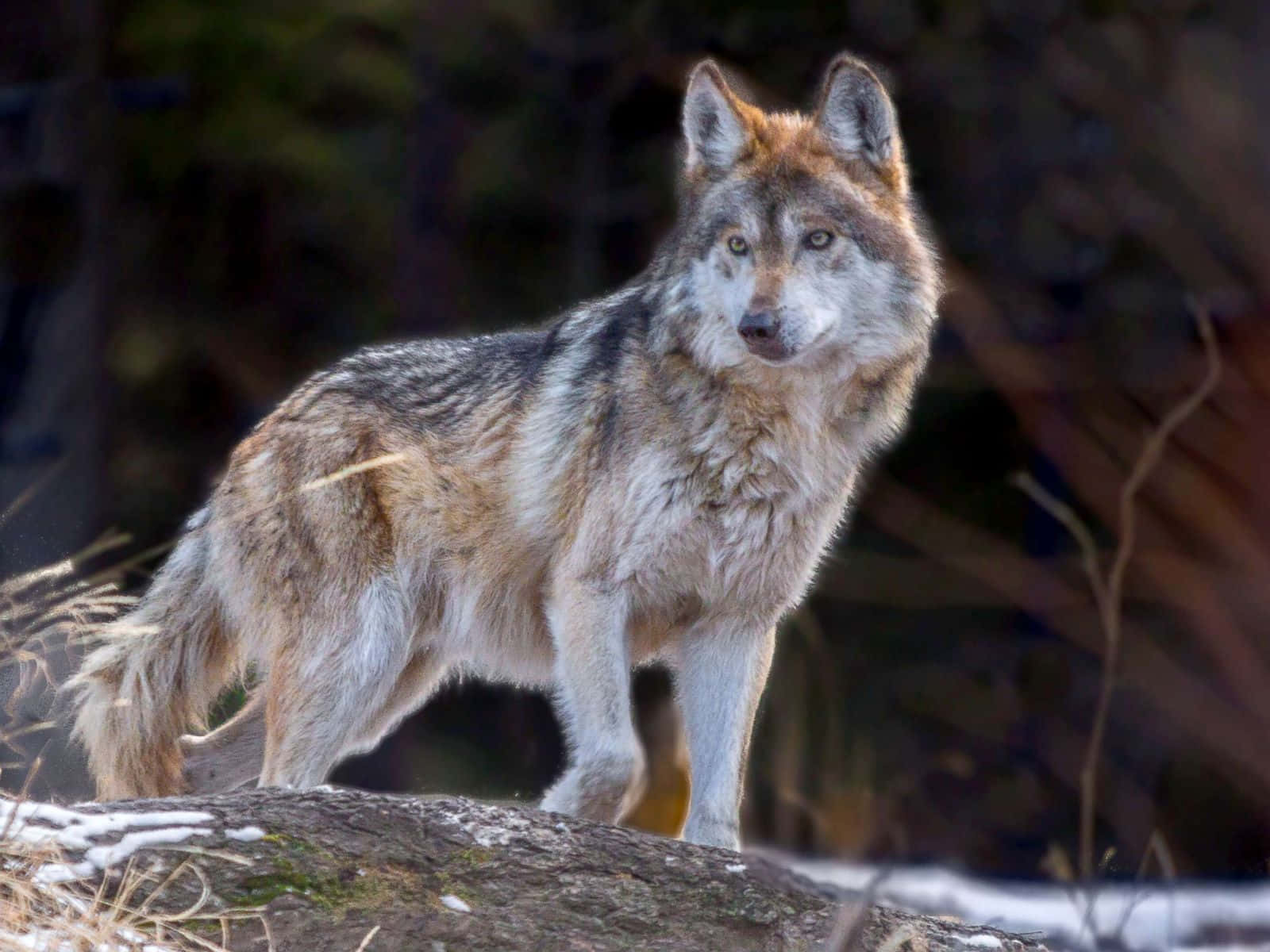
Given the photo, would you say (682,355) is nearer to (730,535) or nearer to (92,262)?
(730,535)

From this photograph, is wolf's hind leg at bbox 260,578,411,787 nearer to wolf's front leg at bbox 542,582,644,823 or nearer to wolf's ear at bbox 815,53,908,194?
wolf's front leg at bbox 542,582,644,823

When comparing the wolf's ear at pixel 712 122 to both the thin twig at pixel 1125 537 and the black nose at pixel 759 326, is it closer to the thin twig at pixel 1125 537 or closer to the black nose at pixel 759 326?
the black nose at pixel 759 326

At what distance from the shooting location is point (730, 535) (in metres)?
4.00

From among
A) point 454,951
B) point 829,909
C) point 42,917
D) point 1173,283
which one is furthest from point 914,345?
point 1173,283

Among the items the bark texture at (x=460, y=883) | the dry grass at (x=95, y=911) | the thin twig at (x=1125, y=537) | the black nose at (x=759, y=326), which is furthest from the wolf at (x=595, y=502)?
the thin twig at (x=1125, y=537)

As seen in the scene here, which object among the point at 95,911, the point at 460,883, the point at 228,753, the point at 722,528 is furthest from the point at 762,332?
the point at 228,753

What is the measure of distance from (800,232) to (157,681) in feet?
7.06

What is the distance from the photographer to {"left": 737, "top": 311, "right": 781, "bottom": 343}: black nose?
3770 mm

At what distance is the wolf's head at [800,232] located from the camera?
12.9ft

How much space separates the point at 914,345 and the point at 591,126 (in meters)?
7.95

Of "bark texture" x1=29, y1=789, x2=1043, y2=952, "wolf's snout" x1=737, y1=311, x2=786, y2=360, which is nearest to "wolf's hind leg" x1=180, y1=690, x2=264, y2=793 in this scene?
"bark texture" x1=29, y1=789, x2=1043, y2=952

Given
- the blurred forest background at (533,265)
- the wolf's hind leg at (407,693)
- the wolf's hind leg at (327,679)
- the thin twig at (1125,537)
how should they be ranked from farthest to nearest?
the blurred forest background at (533,265) → the wolf's hind leg at (407,693) → the wolf's hind leg at (327,679) → the thin twig at (1125,537)

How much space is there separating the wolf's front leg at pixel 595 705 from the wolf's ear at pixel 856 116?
1283mm

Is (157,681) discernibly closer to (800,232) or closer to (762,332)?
(762,332)
